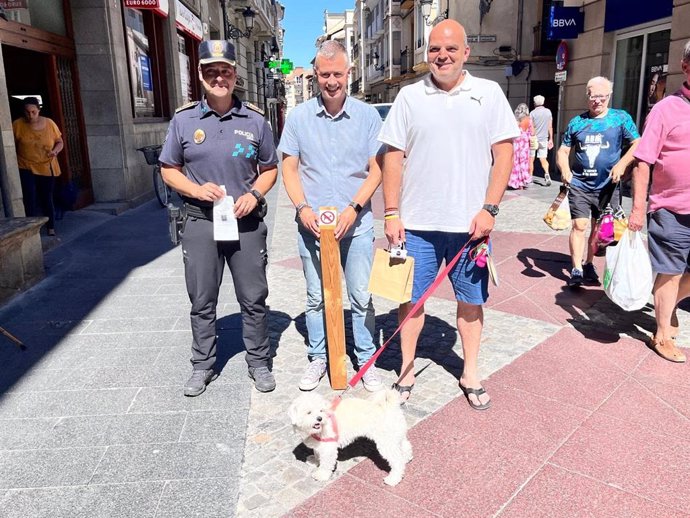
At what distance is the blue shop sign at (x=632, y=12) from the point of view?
11156 mm

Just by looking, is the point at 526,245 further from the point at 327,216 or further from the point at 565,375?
the point at 327,216

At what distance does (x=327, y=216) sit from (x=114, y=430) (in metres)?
1.70

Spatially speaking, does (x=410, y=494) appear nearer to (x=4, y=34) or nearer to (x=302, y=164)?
(x=302, y=164)

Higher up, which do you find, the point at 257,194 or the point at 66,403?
the point at 257,194

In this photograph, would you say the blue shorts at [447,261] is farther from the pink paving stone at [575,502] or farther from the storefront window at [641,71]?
the storefront window at [641,71]

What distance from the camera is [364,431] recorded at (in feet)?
8.89

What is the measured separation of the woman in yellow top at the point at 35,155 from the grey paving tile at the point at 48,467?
571cm

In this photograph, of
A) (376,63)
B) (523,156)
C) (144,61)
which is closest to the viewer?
(144,61)

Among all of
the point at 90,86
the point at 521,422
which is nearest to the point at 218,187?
the point at 521,422

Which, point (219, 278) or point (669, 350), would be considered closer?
point (219, 278)

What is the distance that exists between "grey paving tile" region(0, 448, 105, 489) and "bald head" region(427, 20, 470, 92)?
8.67ft

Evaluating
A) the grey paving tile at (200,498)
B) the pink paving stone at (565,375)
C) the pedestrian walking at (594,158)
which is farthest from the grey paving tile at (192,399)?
the pedestrian walking at (594,158)

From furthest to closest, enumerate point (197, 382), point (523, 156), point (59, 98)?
1. point (523, 156)
2. point (59, 98)
3. point (197, 382)

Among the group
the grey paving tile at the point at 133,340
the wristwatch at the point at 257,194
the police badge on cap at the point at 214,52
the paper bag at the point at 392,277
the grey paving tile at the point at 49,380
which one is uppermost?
the police badge on cap at the point at 214,52
